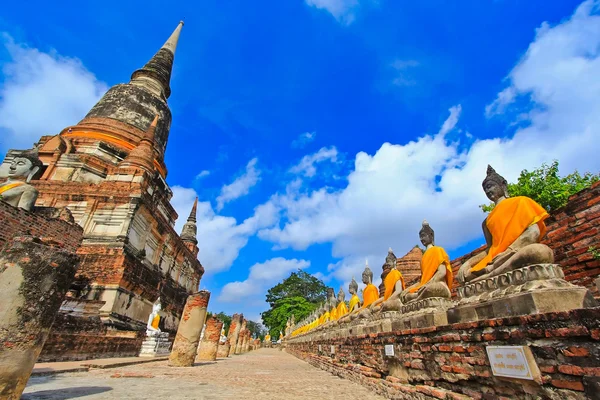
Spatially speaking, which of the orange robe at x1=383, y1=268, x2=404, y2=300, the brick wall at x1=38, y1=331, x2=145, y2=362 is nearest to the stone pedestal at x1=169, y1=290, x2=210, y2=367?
the brick wall at x1=38, y1=331, x2=145, y2=362

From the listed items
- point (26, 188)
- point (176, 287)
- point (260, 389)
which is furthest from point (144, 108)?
point (260, 389)

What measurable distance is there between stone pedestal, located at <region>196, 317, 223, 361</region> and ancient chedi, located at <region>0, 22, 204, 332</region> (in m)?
2.90

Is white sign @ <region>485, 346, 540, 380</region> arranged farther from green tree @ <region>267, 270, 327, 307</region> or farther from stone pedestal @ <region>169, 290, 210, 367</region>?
green tree @ <region>267, 270, 327, 307</region>

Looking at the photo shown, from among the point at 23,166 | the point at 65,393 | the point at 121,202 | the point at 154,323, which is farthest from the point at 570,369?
the point at 121,202

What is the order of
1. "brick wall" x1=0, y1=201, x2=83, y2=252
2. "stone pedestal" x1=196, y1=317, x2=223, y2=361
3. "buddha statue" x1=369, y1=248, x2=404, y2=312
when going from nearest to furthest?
1. "buddha statue" x1=369, y1=248, x2=404, y2=312
2. "brick wall" x1=0, y1=201, x2=83, y2=252
3. "stone pedestal" x1=196, y1=317, x2=223, y2=361

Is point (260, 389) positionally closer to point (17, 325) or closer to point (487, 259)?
point (17, 325)

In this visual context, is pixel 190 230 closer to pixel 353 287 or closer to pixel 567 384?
pixel 353 287

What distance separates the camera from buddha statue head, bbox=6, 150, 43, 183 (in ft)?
30.1

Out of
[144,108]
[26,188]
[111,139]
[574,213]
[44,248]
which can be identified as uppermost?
[144,108]

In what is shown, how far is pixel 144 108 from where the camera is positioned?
24.6m

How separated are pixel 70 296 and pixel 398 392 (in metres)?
12.3

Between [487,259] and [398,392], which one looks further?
[398,392]

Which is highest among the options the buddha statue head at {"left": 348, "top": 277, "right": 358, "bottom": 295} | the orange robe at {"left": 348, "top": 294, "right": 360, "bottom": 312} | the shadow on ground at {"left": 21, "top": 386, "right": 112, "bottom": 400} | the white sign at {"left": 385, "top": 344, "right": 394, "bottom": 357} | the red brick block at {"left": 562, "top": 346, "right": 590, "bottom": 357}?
the buddha statue head at {"left": 348, "top": 277, "right": 358, "bottom": 295}

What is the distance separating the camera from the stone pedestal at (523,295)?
264 cm
